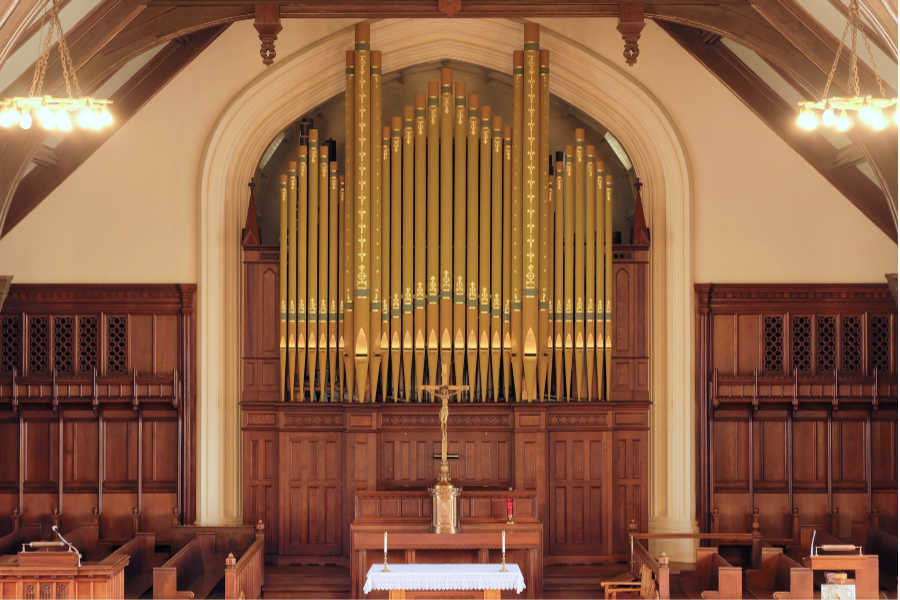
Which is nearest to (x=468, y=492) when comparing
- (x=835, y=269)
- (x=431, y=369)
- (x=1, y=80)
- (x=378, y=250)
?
(x=431, y=369)

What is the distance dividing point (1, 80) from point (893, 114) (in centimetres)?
777

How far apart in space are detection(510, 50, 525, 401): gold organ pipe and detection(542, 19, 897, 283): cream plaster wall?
4.71 ft

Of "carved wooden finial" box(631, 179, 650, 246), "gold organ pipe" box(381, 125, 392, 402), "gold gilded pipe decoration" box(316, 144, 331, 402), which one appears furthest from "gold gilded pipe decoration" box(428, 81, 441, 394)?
"carved wooden finial" box(631, 179, 650, 246)

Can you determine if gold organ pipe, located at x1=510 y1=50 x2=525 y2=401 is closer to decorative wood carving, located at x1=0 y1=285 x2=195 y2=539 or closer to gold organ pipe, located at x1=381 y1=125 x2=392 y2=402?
gold organ pipe, located at x1=381 y1=125 x2=392 y2=402

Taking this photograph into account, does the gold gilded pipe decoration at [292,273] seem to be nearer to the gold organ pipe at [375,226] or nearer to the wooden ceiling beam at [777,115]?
the gold organ pipe at [375,226]

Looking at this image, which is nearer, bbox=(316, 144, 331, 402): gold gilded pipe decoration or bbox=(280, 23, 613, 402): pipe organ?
bbox=(280, 23, 613, 402): pipe organ

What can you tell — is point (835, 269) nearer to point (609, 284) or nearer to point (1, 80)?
point (609, 284)

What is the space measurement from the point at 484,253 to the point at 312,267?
1966 millimetres

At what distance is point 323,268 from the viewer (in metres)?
14.1

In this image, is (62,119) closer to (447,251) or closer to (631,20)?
(447,251)

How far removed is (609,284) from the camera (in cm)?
1414

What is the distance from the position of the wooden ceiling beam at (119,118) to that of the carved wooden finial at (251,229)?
5.21 feet

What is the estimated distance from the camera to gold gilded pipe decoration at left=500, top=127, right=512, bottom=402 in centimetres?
1394

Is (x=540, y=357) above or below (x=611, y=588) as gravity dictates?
above
